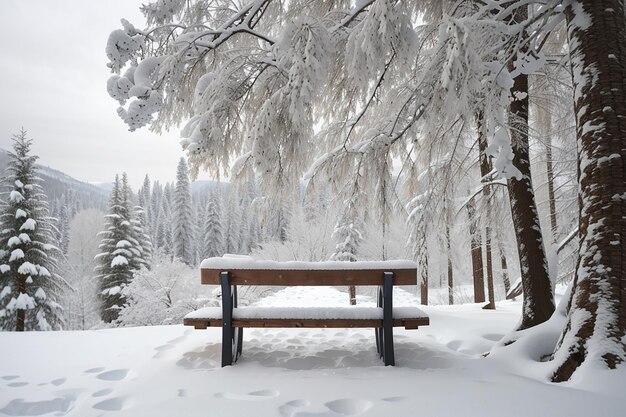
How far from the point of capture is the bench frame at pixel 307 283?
308 centimetres

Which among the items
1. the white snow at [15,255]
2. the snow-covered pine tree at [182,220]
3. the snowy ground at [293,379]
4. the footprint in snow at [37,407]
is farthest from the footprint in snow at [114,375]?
the snow-covered pine tree at [182,220]

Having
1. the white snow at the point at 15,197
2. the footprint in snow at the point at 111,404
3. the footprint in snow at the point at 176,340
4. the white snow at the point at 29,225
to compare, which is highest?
the white snow at the point at 15,197

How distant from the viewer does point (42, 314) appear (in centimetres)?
1430

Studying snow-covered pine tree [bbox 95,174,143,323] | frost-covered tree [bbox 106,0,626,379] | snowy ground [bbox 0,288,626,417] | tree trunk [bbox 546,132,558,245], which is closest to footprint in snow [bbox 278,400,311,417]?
snowy ground [bbox 0,288,626,417]

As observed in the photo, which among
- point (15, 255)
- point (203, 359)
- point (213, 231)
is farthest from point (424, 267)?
point (213, 231)

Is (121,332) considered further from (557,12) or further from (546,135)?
(546,135)

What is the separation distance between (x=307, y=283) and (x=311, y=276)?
7 centimetres

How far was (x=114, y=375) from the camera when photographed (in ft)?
9.79

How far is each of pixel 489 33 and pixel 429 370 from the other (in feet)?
9.40

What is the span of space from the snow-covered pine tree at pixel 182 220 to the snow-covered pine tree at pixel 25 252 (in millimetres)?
22896

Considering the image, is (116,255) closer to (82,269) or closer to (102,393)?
(102,393)

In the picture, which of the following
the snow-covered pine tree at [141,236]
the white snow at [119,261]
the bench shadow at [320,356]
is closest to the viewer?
the bench shadow at [320,356]

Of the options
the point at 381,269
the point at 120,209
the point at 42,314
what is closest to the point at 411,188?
the point at 381,269

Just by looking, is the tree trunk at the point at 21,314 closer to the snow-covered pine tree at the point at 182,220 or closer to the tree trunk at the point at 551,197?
the tree trunk at the point at 551,197
